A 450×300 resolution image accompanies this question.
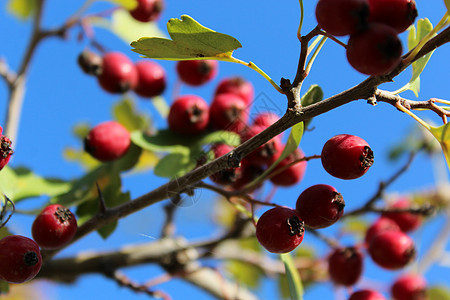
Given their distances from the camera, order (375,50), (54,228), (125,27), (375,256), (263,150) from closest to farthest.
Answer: (375,50)
(54,228)
(263,150)
(375,256)
(125,27)

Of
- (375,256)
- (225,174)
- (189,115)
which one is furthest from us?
(375,256)

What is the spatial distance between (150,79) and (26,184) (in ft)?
3.29

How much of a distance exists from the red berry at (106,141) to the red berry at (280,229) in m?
1.05

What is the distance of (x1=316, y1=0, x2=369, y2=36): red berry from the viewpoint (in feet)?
4.55

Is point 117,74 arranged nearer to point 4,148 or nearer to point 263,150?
point 263,150

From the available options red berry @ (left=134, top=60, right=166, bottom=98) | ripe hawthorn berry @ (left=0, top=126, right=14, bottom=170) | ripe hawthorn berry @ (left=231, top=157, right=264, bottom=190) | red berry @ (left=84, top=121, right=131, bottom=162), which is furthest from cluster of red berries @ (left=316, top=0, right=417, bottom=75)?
red berry @ (left=134, top=60, right=166, bottom=98)

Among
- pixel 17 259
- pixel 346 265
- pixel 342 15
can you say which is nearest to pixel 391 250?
pixel 346 265

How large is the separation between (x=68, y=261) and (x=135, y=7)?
5.14ft

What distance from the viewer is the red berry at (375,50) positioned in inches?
53.7

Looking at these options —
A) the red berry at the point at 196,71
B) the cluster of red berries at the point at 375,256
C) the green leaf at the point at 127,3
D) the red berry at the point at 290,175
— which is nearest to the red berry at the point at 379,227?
the cluster of red berries at the point at 375,256

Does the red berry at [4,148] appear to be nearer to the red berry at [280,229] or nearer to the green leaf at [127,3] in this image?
the red berry at [280,229]

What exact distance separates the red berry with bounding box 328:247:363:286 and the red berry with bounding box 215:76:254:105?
1.00 meters

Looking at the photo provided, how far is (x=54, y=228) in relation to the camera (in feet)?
5.98

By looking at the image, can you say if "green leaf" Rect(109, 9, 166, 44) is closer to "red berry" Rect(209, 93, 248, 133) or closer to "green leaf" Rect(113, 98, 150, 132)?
"green leaf" Rect(113, 98, 150, 132)
